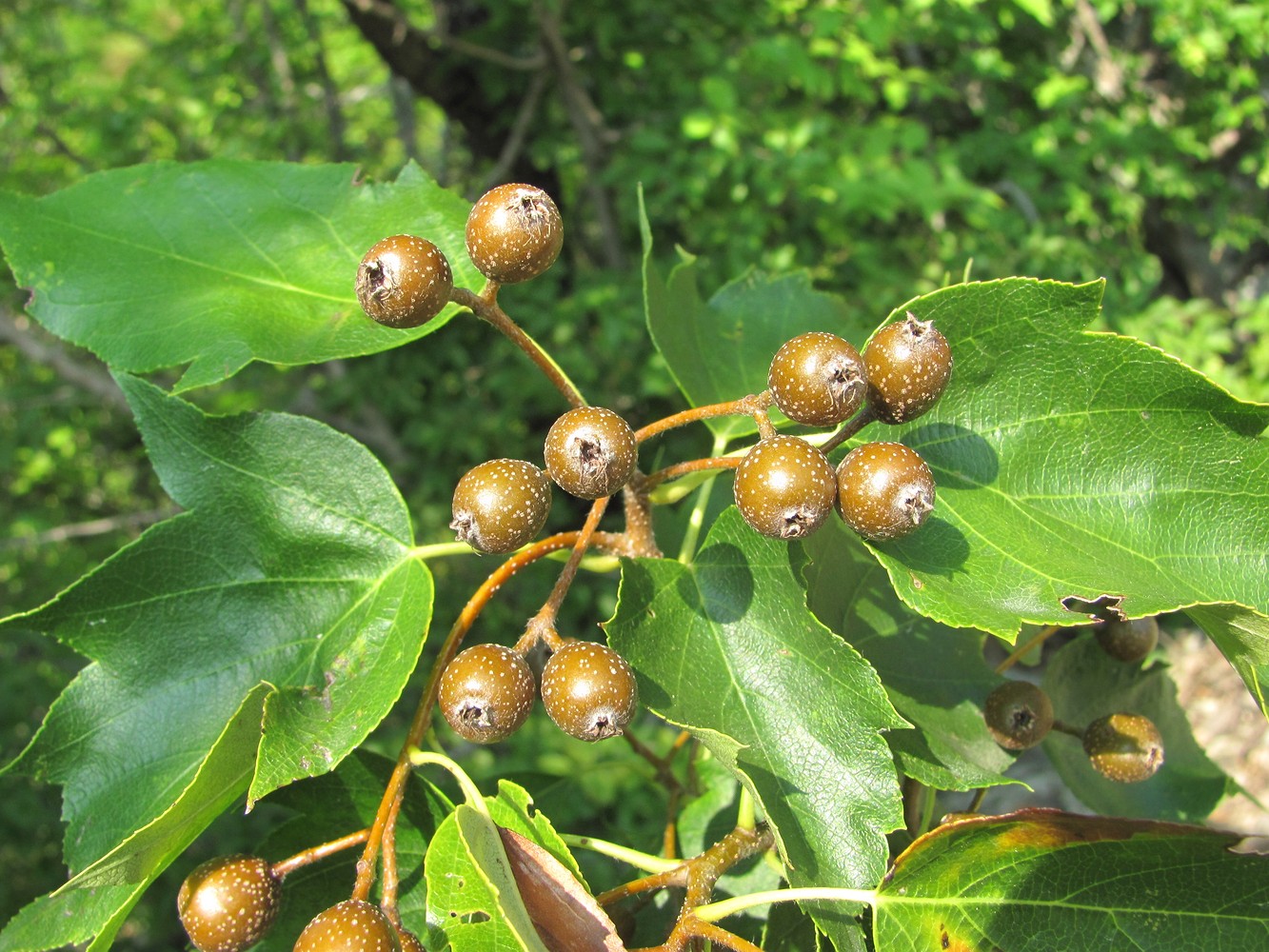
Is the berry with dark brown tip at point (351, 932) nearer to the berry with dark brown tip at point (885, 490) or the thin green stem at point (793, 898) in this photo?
the thin green stem at point (793, 898)

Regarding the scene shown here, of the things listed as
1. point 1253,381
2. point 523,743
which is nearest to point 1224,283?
point 1253,381

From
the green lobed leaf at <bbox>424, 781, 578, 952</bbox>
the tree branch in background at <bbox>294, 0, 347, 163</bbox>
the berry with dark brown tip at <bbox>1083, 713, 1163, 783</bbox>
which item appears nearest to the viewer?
the green lobed leaf at <bbox>424, 781, 578, 952</bbox>

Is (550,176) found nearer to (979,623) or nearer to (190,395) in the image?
(190,395)

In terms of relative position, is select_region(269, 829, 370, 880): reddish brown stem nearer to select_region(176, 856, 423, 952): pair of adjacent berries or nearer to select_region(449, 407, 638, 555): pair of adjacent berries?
select_region(176, 856, 423, 952): pair of adjacent berries

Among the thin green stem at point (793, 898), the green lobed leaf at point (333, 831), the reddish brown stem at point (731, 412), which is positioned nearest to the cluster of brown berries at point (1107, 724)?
the thin green stem at point (793, 898)

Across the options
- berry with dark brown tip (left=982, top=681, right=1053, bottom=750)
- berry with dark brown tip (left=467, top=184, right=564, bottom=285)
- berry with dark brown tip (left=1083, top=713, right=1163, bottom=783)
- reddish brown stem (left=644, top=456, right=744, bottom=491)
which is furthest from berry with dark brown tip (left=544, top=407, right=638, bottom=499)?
berry with dark brown tip (left=1083, top=713, right=1163, bottom=783)

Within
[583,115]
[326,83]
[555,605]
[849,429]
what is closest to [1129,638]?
[849,429]
